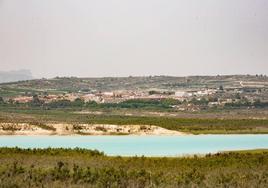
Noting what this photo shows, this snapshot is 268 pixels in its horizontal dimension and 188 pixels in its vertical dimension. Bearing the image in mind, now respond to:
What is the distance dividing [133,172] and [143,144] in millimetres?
26714

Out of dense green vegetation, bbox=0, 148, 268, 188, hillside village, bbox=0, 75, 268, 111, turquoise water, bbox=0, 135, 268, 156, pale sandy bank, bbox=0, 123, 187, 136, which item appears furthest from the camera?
hillside village, bbox=0, 75, 268, 111

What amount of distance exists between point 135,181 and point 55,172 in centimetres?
432

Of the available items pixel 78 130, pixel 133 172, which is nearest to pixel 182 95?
pixel 78 130

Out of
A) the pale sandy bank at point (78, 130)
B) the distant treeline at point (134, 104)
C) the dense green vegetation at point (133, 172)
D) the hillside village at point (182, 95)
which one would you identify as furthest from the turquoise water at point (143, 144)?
the hillside village at point (182, 95)

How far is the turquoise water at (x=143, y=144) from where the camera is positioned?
5046 cm

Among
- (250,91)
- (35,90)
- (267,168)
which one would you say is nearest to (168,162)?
(267,168)

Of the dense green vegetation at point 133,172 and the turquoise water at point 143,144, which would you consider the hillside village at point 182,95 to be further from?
the dense green vegetation at point 133,172

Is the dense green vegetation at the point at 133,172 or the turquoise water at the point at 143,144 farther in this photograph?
the turquoise water at the point at 143,144

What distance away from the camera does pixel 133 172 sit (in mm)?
29781

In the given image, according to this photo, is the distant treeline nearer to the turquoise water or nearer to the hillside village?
the hillside village

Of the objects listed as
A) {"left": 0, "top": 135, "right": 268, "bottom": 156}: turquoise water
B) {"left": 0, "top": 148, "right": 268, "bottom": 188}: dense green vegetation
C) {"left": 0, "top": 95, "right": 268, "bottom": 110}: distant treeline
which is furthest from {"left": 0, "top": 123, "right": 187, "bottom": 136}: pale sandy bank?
{"left": 0, "top": 95, "right": 268, "bottom": 110}: distant treeline

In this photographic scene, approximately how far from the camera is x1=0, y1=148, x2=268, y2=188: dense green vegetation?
2647 cm

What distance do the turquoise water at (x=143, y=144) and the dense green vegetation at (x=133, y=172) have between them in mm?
9660

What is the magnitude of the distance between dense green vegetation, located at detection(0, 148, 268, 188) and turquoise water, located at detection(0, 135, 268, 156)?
9.66 meters
